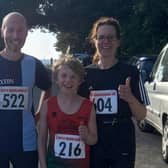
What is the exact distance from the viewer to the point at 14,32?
14.6 feet

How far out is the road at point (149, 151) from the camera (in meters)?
8.25

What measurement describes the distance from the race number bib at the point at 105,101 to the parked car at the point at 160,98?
360 centimetres

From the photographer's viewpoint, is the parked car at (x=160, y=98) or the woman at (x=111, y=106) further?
the parked car at (x=160, y=98)

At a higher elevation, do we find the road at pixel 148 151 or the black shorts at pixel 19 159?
the black shorts at pixel 19 159

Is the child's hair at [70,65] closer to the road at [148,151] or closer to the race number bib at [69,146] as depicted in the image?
the race number bib at [69,146]

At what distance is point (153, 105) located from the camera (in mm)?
9492

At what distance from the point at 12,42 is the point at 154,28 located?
87.1 feet

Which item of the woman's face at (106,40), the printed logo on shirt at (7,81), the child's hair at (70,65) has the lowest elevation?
the printed logo on shirt at (7,81)

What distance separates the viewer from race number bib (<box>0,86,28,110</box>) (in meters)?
4.46

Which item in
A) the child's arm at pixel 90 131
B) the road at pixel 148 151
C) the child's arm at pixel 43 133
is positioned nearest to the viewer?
the child's arm at pixel 90 131

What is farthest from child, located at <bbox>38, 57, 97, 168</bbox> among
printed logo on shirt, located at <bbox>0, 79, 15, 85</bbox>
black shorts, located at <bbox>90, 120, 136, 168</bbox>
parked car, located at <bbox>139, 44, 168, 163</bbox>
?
parked car, located at <bbox>139, 44, 168, 163</bbox>

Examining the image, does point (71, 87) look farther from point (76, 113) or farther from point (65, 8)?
point (65, 8)

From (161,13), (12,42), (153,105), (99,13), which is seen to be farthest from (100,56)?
(99,13)

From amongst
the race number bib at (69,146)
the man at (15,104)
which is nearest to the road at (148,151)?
the man at (15,104)
